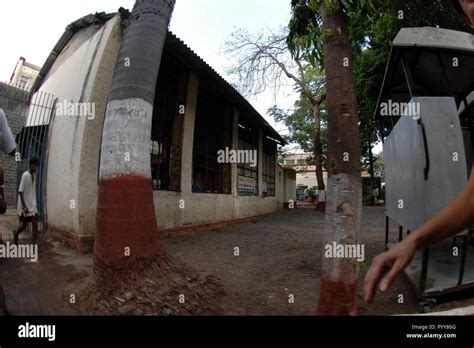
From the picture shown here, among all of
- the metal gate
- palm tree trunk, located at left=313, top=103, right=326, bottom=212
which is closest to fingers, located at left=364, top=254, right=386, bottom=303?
the metal gate

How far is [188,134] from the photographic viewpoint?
6363 millimetres

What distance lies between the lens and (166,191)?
5.52m

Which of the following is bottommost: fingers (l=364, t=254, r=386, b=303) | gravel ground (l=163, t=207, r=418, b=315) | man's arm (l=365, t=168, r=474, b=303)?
gravel ground (l=163, t=207, r=418, b=315)

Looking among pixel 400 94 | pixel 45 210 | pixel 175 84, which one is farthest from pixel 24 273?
pixel 400 94

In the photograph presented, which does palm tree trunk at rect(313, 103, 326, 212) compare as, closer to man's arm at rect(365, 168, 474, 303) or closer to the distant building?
the distant building

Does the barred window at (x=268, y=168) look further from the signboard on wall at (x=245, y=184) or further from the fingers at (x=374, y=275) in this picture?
the fingers at (x=374, y=275)

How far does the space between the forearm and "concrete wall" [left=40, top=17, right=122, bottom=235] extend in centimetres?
369

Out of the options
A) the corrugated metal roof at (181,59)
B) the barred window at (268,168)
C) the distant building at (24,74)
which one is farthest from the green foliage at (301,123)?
the distant building at (24,74)

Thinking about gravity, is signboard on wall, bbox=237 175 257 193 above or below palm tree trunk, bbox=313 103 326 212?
below

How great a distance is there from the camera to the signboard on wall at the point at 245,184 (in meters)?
9.32

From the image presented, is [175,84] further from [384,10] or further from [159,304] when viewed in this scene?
[159,304]

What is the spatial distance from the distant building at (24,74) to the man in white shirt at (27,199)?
2.66ft

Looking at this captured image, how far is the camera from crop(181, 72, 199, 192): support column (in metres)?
6.18

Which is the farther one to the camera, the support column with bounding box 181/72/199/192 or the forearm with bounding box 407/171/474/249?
the support column with bounding box 181/72/199/192
